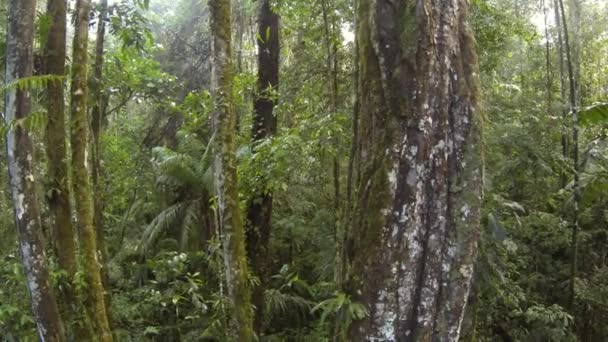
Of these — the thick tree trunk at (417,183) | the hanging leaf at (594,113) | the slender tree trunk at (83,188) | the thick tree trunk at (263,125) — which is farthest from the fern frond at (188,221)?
the thick tree trunk at (417,183)

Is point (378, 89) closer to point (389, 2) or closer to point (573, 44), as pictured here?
point (389, 2)

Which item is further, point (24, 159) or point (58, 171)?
point (58, 171)

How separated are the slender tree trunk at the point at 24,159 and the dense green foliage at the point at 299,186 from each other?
1.56 feet

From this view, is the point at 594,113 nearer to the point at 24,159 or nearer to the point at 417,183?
the point at 417,183

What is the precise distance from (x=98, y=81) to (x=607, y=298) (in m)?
8.83

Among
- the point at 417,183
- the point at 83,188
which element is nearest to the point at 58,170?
the point at 83,188

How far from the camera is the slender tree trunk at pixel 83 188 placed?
15.9ft

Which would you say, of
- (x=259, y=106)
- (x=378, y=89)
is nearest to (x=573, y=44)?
(x=259, y=106)

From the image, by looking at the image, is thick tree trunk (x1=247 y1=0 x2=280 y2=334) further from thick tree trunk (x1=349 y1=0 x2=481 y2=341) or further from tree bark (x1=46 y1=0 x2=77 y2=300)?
thick tree trunk (x1=349 y1=0 x2=481 y2=341)

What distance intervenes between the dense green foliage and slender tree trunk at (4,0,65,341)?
0.48 m

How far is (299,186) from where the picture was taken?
1021 centimetres

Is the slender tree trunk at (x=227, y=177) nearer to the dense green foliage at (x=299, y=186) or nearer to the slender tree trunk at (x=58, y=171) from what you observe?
A: the dense green foliage at (x=299, y=186)

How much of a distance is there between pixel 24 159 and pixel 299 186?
633 centimetres

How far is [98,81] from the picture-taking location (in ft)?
22.9
